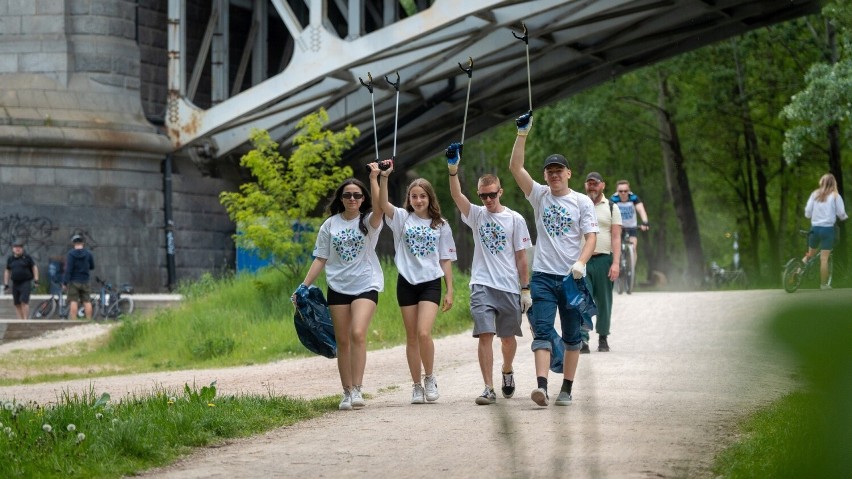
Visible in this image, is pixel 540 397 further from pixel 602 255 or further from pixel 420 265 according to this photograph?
pixel 602 255

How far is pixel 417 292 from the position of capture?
31.0 feet

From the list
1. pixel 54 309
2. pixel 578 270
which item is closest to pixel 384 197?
pixel 578 270

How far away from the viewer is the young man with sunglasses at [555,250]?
8.70 metres

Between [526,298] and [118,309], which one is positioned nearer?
[526,298]

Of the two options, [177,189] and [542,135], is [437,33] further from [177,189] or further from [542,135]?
[542,135]

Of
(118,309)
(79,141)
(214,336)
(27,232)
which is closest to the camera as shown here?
(214,336)

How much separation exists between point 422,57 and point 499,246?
1815cm

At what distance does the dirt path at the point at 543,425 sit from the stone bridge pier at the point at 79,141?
1661 cm

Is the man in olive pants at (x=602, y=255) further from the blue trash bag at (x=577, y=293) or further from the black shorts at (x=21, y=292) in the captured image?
the black shorts at (x=21, y=292)

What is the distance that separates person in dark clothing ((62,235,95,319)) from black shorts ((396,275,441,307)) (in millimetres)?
16423

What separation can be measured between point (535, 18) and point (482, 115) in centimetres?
727

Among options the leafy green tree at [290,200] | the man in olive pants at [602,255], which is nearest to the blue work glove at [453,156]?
the man in olive pants at [602,255]

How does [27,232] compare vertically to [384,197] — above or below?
above

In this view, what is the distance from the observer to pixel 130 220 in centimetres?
2984
